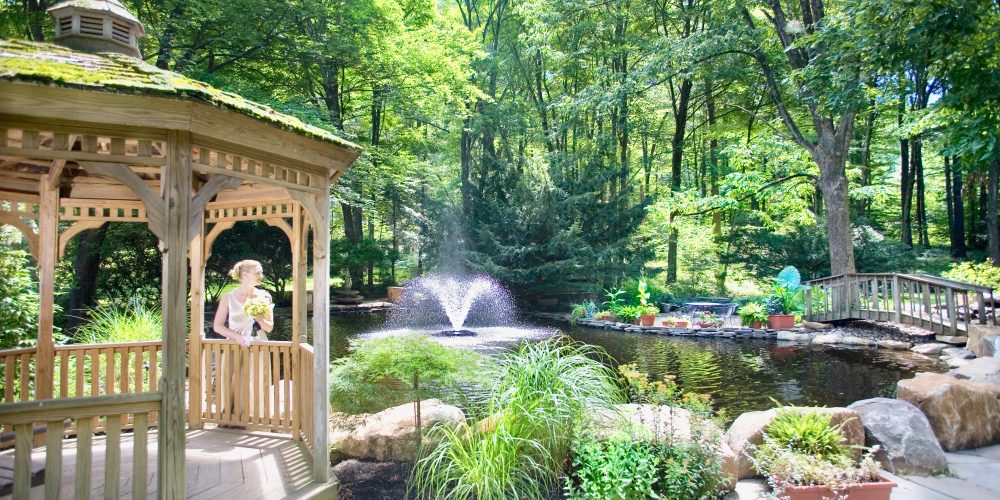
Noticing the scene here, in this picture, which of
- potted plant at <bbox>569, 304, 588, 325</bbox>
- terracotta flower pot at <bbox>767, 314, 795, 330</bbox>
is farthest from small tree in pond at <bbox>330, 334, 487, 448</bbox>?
potted plant at <bbox>569, 304, 588, 325</bbox>

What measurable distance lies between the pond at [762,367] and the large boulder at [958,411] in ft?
6.04

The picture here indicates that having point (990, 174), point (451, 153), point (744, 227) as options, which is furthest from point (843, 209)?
point (451, 153)

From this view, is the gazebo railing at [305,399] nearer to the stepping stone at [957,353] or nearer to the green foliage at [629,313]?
the stepping stone at [957,353]

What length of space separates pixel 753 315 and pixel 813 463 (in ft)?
32.9

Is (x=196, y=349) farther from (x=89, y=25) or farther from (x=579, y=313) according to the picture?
(x=579, y=313)

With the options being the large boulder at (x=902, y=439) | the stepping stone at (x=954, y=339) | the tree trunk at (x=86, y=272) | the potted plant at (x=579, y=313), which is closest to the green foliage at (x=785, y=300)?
the stepping stone at (x=954, y=339)

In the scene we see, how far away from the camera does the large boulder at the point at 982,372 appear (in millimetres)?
6621

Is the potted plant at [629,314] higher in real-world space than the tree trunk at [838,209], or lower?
lower

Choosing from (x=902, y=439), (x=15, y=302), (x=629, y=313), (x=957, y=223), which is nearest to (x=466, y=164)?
Result: (x=629, y=313)

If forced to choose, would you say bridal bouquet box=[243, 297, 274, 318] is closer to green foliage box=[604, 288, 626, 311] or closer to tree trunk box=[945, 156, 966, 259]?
green foliage box=[604, 288, 626, 311]

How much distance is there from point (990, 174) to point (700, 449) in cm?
2187

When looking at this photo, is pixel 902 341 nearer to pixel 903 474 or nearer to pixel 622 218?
pixel 903 474

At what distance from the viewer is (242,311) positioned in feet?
17.0

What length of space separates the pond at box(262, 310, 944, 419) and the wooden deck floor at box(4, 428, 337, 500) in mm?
5050
